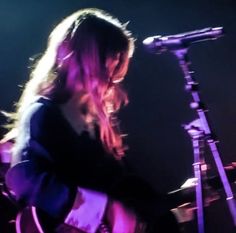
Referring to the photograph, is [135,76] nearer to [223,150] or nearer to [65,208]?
[223,150]

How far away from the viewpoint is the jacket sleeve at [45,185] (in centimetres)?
126

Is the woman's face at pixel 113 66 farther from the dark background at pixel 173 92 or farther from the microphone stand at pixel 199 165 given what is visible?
the dark background at pixel 173 92

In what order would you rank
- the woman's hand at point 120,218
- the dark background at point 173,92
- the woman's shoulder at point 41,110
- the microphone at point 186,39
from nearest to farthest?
the woman's hand at point 120,218 → the woman's shoulder at point 41,110 → the microphone at point 186,39 → the dark background at point 173,92

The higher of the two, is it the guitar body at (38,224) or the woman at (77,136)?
the woman at (77,136)

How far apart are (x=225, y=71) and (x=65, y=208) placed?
146cm

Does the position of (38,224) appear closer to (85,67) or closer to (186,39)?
(85,67)

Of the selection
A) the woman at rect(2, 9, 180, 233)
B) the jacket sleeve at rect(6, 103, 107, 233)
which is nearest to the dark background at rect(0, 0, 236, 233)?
the woman at rect(2, 9, 180, 233)

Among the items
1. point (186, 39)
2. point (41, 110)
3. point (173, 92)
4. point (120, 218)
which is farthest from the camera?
point (173, 92)

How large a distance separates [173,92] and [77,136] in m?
1.19

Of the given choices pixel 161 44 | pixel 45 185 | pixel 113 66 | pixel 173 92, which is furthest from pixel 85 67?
pixel 173 92

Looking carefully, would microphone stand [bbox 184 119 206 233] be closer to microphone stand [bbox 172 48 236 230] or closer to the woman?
microphone stand [bbox 172 48 236 230]

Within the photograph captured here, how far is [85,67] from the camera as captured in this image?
1444 mm

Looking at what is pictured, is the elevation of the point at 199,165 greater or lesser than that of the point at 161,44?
lesser

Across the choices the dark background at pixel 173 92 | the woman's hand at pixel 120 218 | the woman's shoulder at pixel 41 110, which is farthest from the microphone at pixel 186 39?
the dark background at pixel 173 92
